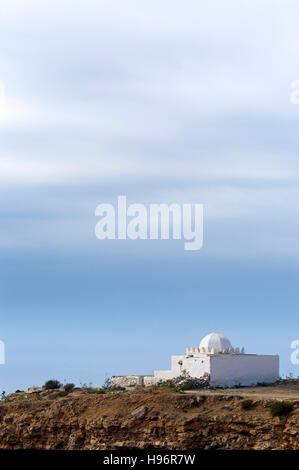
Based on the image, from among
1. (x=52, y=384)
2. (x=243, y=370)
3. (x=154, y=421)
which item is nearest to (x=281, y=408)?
(x=154, y=421)

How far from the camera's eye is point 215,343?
46656 millimetres

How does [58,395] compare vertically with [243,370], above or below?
below

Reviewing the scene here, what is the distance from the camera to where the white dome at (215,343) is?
151ft

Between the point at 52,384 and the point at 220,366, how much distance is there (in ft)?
43.0

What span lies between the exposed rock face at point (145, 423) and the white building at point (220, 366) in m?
3.63

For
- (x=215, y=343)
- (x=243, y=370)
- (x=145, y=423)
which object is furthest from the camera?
(x=215, y=343)

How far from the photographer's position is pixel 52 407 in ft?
134

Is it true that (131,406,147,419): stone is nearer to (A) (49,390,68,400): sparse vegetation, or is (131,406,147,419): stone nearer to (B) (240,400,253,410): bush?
(B) (240,400,253,410): bush

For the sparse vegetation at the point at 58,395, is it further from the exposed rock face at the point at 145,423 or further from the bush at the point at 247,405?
the bush at the point at 247,405

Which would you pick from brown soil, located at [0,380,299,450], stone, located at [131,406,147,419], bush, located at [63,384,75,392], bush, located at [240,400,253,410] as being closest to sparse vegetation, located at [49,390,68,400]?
brown soil, located at [0,380,299,450]

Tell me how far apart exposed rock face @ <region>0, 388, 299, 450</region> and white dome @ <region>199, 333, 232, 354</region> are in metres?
7.25

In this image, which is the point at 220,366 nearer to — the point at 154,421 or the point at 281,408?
the point at 154,421

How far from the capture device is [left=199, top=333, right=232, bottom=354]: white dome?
4612 cm
